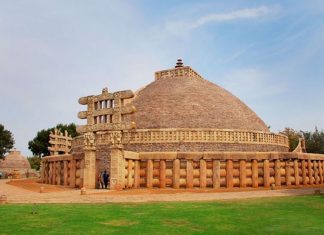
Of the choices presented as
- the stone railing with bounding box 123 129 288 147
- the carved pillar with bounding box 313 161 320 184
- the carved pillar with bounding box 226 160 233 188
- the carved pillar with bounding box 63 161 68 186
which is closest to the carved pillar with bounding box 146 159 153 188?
the carved pillar with bounding box 226 160 233 188

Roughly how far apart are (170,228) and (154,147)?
1812cm

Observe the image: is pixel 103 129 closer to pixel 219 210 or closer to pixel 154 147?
pixel 154 147

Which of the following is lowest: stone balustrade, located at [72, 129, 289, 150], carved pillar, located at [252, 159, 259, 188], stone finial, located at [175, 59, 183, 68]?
carved pillar, located at [252, 159, 259, 188]

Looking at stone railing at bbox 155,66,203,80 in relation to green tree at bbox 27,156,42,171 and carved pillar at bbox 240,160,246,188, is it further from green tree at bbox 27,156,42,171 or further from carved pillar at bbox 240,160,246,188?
green tree at bbox 27,156,42,171

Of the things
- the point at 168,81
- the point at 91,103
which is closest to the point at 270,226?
the point at 91,103

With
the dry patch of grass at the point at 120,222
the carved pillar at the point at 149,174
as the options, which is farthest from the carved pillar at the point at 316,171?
the dry patch of grass at the point at 120,222

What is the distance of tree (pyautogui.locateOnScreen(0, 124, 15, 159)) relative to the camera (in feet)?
186

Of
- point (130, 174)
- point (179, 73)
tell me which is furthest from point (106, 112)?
point (179, 73)

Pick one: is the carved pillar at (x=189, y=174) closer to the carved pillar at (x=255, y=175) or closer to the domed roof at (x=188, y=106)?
the carved pillar at (x=255, y=175)

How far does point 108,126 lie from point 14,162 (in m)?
46.8

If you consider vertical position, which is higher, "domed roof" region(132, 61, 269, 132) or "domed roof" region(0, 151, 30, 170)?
"domed roof" region(132, 61, 269, 132)

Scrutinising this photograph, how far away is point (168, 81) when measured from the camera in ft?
116

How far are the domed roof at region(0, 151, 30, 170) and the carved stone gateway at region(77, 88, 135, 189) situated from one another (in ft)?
146

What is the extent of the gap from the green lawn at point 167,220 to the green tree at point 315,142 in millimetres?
40830
